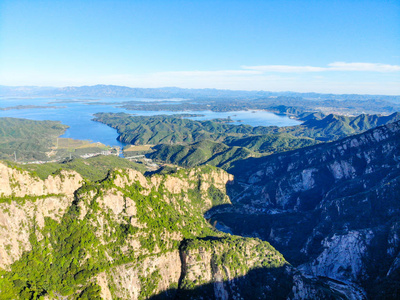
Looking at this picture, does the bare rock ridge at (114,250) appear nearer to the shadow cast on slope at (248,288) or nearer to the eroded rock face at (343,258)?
the shadow cast on slope at (248,288)

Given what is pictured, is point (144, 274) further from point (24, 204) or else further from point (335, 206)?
point (335, 206)

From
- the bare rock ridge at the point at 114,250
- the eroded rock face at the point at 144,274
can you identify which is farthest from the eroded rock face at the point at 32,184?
the eroded rock face at the point at 144,274

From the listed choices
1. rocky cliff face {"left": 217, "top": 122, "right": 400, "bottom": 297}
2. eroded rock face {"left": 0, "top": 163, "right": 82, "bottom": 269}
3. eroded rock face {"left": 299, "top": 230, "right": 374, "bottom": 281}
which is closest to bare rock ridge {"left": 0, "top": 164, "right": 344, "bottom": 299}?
eroded rock face {"left": 0, "top": 163, "right": 82, "bottom": 269}

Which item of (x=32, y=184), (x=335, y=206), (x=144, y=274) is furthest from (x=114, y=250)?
(x=335, y=206)

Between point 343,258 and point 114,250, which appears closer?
point 114,250

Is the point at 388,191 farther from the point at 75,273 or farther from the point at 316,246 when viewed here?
the point at 75,273

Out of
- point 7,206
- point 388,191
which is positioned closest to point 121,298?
point 7,206

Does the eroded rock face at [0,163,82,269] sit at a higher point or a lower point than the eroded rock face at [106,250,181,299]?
higher

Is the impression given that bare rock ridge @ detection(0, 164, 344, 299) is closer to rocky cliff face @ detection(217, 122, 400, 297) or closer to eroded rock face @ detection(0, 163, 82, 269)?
eroded rock face @ detection(0, 163, 82, 269)
